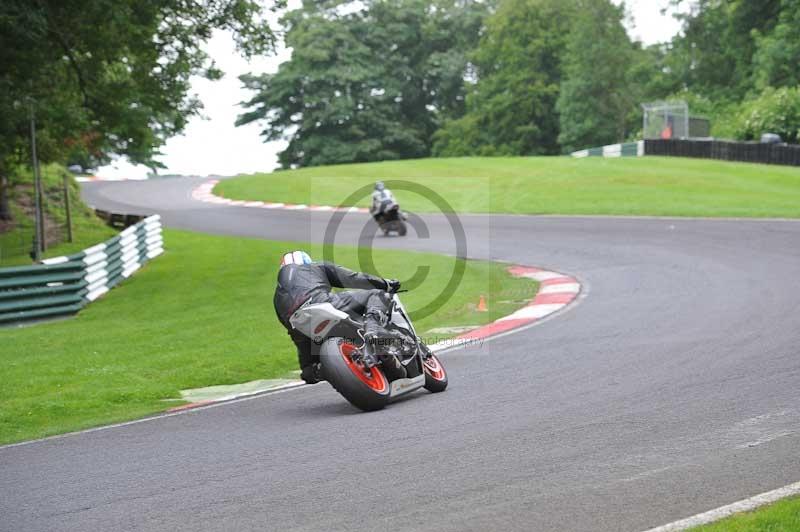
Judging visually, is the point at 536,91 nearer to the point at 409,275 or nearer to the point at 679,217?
the point at 679,217

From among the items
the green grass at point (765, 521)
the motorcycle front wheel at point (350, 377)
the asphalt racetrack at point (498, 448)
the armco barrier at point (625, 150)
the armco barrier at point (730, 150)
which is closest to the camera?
the green grass at point (765, 521)

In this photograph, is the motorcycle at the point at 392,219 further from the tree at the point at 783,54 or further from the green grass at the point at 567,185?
the tree at the point at 783,54

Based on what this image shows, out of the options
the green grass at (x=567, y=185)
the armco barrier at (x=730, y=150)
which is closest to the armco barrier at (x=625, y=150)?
the armco barrier at (x=730, y=150)

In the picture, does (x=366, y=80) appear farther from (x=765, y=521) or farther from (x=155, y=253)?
(x=765, y=521)

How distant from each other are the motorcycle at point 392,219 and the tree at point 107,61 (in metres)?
4.99

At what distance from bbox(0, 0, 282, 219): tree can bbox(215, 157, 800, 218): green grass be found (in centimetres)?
1133

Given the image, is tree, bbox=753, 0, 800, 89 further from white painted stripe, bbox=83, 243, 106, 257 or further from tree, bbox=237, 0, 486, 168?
white painted stripe, bbox=83, 243, 106, 257

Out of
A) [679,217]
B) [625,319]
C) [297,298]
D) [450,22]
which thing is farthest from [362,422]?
[450,22]

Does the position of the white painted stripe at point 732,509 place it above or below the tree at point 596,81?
below

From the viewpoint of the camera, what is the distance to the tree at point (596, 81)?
6519 centimetres

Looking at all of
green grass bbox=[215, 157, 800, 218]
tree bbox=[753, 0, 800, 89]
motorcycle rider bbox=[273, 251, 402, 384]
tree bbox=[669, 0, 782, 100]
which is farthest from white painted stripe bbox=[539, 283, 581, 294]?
tree bbox=[669, 0, 782, 100]

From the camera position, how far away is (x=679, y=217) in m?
25.6

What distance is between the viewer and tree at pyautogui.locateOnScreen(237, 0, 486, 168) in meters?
69.6

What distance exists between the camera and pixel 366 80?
233 ft
